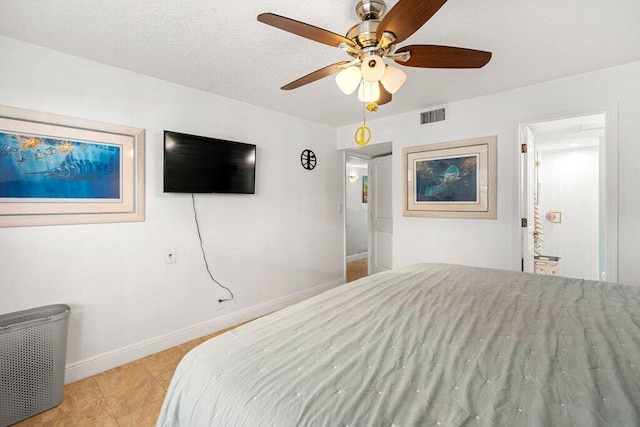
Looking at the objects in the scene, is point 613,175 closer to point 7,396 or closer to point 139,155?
point 139,155

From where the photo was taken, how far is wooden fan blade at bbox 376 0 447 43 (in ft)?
3.62

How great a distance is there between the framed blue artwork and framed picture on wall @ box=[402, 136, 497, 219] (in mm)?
2857

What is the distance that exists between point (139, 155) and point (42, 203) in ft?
2.36

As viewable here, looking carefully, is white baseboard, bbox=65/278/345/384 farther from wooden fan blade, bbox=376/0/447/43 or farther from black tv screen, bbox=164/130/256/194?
wooden fan blade, bbox=376/0/447/43

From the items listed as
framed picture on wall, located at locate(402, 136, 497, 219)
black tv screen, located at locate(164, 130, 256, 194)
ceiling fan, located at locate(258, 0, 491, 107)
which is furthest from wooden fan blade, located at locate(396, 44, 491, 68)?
black tv screen, located at locate(164, 130, 256, 194)

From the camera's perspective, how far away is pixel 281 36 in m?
1.85

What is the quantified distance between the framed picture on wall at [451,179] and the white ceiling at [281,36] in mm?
695

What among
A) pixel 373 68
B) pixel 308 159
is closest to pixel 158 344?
pixel 308 159

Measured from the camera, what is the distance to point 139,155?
238 cm

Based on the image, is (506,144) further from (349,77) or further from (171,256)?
(171,256)

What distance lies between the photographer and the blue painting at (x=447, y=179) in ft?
9.98

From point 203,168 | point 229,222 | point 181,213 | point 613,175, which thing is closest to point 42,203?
point 181,213

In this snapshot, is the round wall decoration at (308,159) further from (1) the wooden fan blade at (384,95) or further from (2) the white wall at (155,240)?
(1) the wooden fan blade at (384,95)

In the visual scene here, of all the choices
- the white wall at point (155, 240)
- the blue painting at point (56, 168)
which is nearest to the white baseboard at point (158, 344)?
the white wall at point (155, 240)
